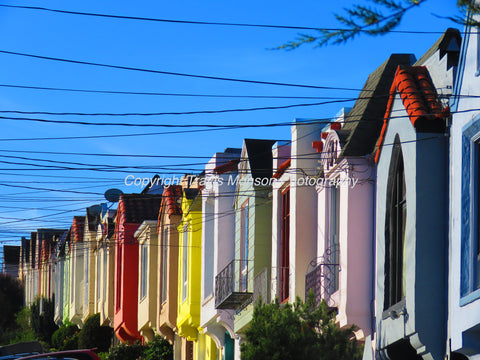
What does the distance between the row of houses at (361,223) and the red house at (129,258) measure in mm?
5419

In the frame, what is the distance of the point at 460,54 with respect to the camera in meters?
14.8

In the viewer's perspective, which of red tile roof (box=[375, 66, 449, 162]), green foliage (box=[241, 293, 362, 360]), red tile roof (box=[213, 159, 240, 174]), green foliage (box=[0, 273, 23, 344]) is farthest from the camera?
green foliage (box=[0, 273, 23, 344])

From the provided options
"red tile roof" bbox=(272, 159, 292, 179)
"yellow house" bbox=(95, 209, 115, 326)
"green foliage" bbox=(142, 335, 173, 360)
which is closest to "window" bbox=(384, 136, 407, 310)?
"red tile roof" bbox=(272, 159, 292, 179)

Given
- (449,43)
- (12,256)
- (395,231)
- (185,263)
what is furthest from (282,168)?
(12,256)

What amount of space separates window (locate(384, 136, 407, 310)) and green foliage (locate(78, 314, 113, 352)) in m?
33.1

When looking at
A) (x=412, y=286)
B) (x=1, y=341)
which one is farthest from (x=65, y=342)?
(x=412, y=286)

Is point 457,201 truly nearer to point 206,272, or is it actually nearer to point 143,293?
point 206,272

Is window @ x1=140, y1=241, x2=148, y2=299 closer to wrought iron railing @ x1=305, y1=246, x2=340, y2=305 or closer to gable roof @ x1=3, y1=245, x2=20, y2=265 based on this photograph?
wrought iron railing @ x1=305, y1=246, x2=340, y2=305

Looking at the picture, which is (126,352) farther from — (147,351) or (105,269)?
(105,269)

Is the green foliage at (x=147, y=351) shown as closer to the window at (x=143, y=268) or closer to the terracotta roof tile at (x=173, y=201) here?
the window at (x=143, y=268)

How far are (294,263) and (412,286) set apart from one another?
21.9 feet

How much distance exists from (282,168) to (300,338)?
6358 mm

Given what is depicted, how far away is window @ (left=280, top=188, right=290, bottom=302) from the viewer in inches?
918

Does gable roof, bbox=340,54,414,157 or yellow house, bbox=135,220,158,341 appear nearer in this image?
gable roof, bbox=340,54,414,157
